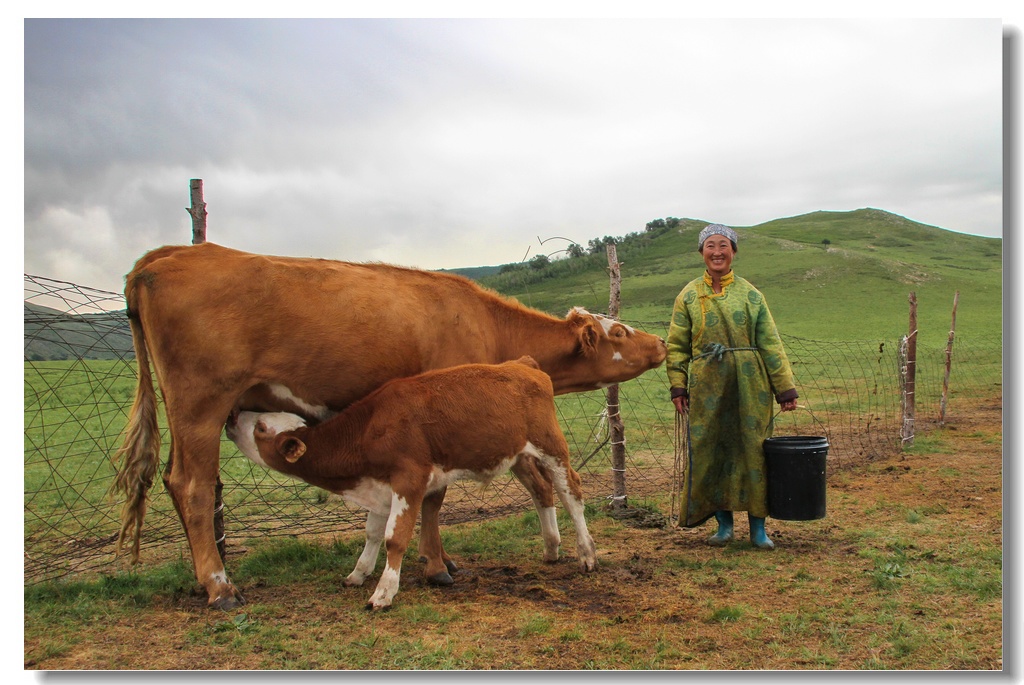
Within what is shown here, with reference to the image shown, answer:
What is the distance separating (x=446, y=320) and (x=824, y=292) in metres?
50.2

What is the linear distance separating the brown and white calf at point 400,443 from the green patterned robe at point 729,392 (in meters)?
1.87

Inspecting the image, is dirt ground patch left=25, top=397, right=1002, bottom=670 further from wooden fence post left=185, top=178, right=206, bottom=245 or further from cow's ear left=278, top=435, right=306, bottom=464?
wooden fence post left=185, top=178, right=206, bottom=245

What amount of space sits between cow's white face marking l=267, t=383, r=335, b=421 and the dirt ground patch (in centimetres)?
130

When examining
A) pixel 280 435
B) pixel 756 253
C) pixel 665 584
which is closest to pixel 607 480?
pixel 665 584

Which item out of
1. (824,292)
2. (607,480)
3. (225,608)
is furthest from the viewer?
(824,292)

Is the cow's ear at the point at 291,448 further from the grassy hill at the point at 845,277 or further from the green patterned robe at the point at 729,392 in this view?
the grassy hill at the point at 845,277

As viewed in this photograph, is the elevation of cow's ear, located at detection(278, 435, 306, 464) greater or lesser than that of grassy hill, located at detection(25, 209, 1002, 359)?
lesser

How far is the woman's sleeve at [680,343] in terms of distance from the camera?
7.45 m

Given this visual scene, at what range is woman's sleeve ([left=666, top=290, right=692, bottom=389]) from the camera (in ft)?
24.4

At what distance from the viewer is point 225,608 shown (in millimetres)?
5531

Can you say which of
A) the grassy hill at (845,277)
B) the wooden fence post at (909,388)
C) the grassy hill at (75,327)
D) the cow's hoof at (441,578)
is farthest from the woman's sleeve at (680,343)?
the grassy hill at (845,277)

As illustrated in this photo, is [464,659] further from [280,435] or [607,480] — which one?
[607,480]

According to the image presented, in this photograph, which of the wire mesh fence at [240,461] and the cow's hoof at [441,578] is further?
the wire mesh fence at [240,461]

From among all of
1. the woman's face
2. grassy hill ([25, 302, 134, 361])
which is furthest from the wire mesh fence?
the woman's face
